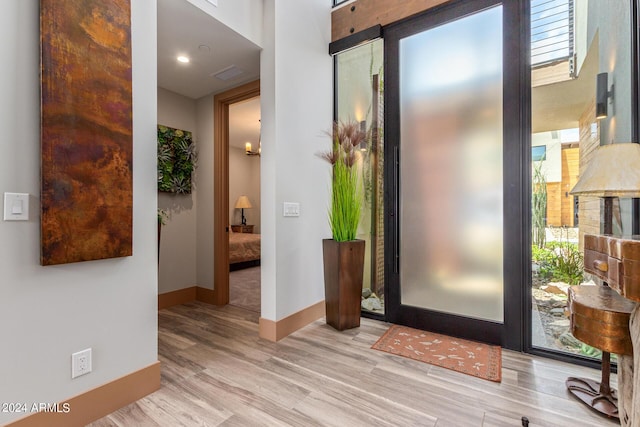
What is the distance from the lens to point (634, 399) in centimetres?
114

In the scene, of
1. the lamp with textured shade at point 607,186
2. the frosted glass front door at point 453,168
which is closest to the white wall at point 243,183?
the frosted glass front door at point 453,168

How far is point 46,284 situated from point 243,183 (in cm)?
715

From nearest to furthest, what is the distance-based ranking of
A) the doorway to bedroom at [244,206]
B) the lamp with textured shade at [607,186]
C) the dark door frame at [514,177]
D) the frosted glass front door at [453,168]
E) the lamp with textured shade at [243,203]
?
1. the lamp with textured shade at [607,186]
2. the dark door frame at [514,177]
3. the frosted glass front door at [453,168]
4. the doorway to bedroom at [244,206]
5. the lamp with textured shade at [243,203]

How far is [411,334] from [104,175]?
253 cm

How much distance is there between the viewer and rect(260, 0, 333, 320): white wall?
2.51 metres

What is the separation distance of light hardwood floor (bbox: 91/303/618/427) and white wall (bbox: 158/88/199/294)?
1097mm

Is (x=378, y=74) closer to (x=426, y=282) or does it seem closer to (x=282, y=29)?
(x=282, y=29)

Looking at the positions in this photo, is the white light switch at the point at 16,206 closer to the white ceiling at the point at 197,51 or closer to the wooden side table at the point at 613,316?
the white ceiling at the point at 197,51

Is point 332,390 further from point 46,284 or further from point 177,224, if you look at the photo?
point 177,224

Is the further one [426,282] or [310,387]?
[426,282]

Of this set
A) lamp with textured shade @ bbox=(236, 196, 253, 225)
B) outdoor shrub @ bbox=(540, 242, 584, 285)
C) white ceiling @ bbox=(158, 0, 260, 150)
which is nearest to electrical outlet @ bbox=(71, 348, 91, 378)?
white ceiling @ bbox=(158, 0, 260, 150)

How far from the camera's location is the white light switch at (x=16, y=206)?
126cm

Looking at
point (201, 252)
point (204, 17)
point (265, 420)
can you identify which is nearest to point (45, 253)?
point (265, 420)

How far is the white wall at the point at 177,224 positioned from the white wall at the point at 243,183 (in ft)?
14.6
